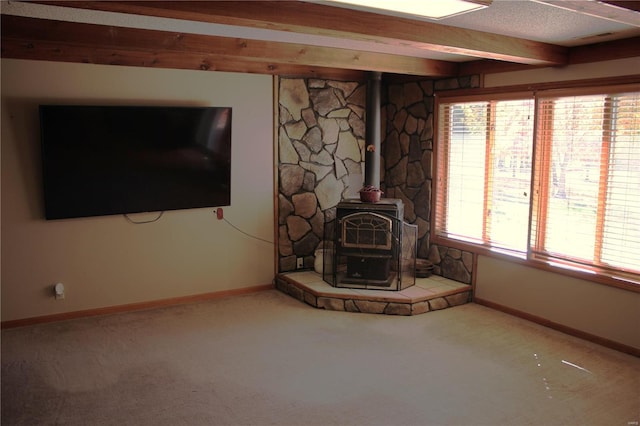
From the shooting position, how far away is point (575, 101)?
4.38m

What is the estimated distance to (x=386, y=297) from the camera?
4.93 metres

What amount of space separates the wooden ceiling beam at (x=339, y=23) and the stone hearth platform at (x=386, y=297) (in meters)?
2.15

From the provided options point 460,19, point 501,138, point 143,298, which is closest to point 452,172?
point 501,138

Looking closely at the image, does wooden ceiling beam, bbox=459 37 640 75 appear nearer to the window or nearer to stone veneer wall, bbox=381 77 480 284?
the window

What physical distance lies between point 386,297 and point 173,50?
2.68m

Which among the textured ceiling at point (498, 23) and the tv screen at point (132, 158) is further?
the tv screen at point (132, 158)

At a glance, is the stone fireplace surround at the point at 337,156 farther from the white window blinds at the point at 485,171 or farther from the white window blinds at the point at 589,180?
the white window blinds at the point at 589,180

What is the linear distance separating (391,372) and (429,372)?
0.26 metres

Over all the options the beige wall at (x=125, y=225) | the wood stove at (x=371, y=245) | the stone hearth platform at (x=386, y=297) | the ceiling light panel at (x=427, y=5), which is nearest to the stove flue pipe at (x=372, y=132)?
the wood stove at (x=371, y=245)

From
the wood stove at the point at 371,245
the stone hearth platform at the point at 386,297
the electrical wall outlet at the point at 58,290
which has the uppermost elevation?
the wood stove at the point at 371,245

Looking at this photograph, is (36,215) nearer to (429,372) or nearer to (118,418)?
(118,418)

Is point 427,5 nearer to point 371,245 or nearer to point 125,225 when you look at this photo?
point 371,245

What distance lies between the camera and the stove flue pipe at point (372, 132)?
18.1 feet

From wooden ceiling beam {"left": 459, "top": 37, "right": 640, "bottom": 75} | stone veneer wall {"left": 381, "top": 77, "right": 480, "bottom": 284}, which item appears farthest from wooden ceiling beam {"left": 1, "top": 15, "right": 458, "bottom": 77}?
wooden ceiling beam {"left": 459, "top": 37, "right": 640, "bottom": 75}
